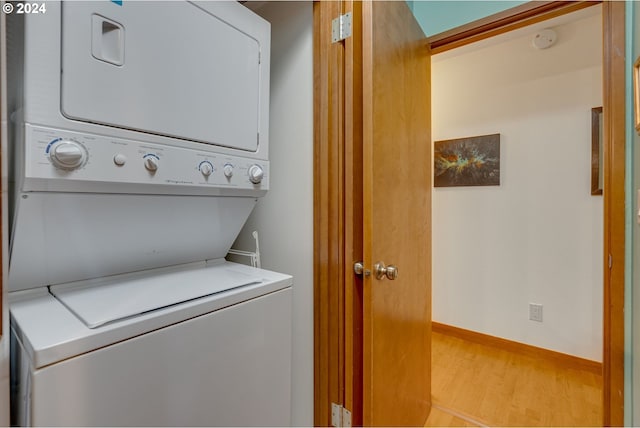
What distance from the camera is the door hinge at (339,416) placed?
120cm

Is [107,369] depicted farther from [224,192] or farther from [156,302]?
[224,192]

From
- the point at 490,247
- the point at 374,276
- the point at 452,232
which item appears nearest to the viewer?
the point at 374,276

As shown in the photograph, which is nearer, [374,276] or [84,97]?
[84,97]

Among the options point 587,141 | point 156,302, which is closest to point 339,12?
point 156,302

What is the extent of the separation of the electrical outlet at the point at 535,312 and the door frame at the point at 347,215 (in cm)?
125

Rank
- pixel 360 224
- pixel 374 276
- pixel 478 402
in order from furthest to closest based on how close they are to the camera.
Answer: pixel 478 402, pixel 360 224, pixel 374 276

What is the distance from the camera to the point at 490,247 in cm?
262

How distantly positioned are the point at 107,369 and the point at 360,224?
0.93m

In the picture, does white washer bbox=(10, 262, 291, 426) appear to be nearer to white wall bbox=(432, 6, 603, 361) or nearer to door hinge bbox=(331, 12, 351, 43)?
door hinge bbox=(331, 12, 351, 43)

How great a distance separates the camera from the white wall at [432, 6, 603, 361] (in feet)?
7.31

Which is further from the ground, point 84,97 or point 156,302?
point 84,97

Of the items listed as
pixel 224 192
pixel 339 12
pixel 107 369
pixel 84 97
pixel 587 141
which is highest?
pixel 339 12

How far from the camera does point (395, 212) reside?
1319 millimetres

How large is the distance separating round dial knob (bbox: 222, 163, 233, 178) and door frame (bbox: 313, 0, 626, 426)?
39 cm
